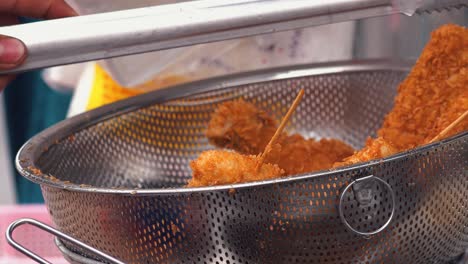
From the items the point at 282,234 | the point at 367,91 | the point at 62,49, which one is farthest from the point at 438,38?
the point at 62,49

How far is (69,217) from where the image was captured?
3.14 ft

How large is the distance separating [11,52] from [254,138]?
22.7 inches

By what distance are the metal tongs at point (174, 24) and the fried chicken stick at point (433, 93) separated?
0.23 m

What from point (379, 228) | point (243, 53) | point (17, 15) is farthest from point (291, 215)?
point (243, 53)

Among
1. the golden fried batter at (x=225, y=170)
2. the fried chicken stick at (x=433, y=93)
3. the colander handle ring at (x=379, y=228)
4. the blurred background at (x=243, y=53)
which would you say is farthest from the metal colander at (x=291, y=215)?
the blurred background at (x=243, y=53)

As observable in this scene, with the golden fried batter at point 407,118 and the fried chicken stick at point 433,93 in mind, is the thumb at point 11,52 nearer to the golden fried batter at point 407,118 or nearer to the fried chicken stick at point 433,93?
the golden fried batter at point 407,118

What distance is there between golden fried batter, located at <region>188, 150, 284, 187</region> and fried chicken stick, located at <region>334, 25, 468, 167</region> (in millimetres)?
279

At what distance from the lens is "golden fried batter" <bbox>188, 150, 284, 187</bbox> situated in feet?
3.15

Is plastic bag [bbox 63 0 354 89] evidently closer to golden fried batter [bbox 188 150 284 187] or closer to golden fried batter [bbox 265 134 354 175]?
golden fried batter [bbox 265 134 354 175]

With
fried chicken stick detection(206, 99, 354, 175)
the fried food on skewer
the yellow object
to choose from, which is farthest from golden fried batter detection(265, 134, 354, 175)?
the yellow object

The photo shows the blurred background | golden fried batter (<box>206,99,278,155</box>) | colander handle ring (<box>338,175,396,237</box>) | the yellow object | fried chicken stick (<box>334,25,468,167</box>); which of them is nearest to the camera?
colander handle ring (<box>338,175,396,237</box>)

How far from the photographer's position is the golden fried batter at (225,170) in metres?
0.96

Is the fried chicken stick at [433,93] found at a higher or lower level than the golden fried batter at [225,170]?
higher

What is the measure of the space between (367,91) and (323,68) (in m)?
0.12
